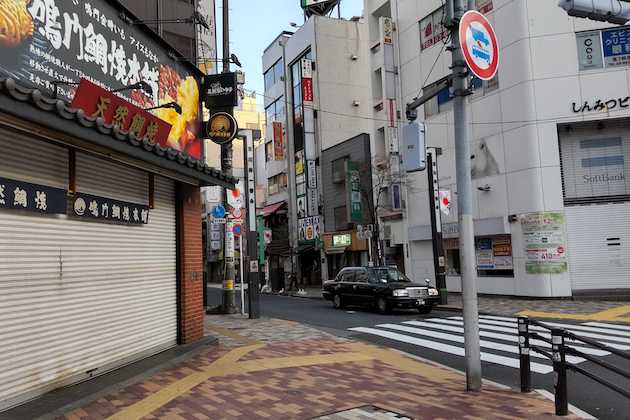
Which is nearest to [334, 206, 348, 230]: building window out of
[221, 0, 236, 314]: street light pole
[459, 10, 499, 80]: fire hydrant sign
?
[221, 0, 236, 314]: street light pole

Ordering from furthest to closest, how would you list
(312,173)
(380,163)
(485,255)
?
(312,173)
(380,163)
(485,255)

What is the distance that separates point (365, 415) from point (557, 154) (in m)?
17.9

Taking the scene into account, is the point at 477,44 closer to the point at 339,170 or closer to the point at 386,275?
the point at 386,275

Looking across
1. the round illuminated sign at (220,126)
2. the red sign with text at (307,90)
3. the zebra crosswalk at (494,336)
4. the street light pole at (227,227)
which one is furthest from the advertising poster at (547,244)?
the red sign with text at (307,90)

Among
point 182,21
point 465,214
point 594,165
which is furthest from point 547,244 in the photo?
point 182,21

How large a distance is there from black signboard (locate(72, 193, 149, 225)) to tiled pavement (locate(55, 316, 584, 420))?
7.59 feet

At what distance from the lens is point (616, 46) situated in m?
20.5

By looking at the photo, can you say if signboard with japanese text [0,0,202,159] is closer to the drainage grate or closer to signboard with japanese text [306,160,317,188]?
the drainage grate

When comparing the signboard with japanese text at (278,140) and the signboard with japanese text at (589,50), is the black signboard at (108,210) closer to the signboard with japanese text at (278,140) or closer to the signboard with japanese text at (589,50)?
the signboard with japanese text at (589,50)

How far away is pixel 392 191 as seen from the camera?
2839cm

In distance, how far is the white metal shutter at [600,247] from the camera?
20203 millimetres

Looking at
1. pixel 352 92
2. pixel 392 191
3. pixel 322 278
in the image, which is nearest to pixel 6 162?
pixel 392 191

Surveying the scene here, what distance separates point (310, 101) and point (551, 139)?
2017 cm

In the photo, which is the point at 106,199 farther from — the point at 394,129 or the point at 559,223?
the point at 394,129
